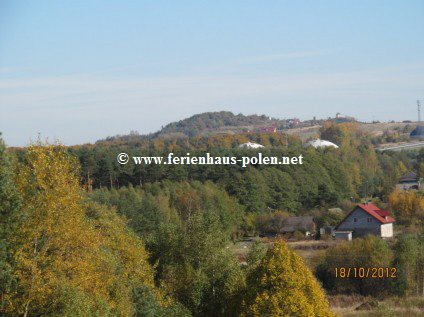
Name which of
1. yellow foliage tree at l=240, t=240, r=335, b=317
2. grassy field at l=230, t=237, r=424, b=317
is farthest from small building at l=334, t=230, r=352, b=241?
yellow foliage tree at l=240, t=240, r=335, b=317

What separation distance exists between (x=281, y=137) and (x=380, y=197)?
163 feet

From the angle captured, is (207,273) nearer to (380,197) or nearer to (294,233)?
(294,233)

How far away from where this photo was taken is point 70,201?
1572cm

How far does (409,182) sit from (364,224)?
30.0m

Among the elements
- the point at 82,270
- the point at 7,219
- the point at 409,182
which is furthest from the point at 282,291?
the point at 409,182

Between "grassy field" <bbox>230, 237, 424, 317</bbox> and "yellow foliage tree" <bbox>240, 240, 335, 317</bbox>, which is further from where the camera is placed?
"grassy field" <bbox>230, 237, 424, 317</bbox>

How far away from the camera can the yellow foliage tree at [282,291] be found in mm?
16109

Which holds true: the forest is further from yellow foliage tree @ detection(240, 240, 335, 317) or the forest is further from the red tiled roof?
the red tiled roof

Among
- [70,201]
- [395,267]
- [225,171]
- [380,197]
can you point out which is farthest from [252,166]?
[70,201]

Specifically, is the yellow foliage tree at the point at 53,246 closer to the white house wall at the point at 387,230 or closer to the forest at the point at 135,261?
the forest at the point at 135,261

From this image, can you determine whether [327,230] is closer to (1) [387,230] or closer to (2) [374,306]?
(1) [387,230]
